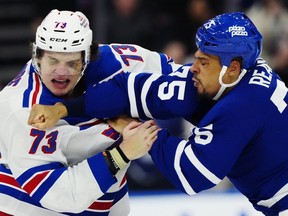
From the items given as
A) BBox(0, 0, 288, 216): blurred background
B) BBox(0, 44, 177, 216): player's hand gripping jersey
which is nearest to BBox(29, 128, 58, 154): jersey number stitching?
BBox(0, 44, 177, 216): player's hand gripping jersey

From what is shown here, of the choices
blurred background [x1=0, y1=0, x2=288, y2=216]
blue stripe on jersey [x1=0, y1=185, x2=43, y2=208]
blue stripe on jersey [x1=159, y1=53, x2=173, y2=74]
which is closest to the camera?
blue stripe on jersey [x1=0, y1=185, x2=43, y2=208]

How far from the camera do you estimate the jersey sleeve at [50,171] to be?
371 cm

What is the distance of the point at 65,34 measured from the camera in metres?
3.72

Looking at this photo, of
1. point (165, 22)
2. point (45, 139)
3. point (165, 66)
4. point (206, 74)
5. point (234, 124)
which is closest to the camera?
point (234, 124)

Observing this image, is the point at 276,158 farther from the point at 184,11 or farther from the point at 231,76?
the point at 184,11

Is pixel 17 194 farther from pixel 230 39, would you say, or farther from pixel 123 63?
pixel 230 39

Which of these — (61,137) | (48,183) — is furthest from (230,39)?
(48,183)

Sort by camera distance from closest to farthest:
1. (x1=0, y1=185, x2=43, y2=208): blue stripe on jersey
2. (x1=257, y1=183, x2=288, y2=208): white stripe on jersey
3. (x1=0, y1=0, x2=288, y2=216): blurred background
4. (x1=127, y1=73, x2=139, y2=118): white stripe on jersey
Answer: (x1=257, y1=183, x2=288, y2=208): white stripe on jersey
(x1=127, y1=73, x2=139, y2=118): white stripe on jersey
(x1=0, y1=185, x2=43, y2=208): blue stripe on jersey
(x1=0, y1=0, x2=288, y2=216): blurred background

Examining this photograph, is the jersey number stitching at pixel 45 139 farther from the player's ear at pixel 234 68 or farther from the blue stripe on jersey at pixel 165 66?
the player's ear at pixel 234 68

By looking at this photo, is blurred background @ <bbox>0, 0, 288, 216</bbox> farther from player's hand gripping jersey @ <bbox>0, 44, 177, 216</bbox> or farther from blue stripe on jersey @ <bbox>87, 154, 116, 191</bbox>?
blue stripe on jersey @ <bbox>87, 154, 116, 191</bbox>

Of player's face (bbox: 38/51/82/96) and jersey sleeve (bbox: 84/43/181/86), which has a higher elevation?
player's face (bbox: 38/51/82/96)

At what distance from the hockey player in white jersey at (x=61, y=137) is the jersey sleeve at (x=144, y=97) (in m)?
0.07

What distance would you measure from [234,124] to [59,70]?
715 mm

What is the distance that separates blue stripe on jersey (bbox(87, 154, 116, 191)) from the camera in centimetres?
371
